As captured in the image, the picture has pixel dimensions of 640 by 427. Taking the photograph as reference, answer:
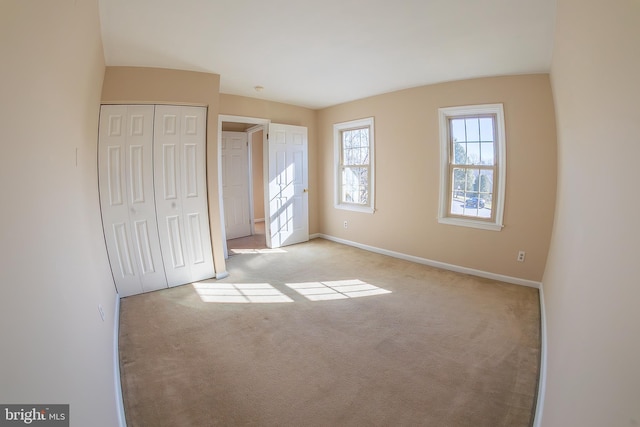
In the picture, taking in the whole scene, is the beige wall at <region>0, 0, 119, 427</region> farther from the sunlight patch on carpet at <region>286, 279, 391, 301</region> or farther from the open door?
the open door

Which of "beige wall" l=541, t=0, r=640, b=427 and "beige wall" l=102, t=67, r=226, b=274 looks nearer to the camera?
"beige wall" l=541, t=0, r=640, b=427

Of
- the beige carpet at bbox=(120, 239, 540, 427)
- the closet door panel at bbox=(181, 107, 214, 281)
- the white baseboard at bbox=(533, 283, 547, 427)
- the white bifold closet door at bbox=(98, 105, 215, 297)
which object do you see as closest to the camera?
the white baseboard at bbox=(533, 283, 547, 427)

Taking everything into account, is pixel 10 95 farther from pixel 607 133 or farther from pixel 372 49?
pixel 372 49

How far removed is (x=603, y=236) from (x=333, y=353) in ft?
5.95

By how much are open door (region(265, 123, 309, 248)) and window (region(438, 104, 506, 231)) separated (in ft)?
8.19

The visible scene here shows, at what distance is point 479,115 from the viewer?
11.7ft

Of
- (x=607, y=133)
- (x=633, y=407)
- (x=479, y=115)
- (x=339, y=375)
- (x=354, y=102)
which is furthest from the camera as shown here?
(x=354, y=102)

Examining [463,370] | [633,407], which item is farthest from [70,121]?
[463,370]

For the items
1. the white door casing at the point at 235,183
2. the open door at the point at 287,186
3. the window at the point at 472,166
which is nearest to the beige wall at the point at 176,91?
the open door at the point at 287,186

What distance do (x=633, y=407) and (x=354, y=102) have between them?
4.81m

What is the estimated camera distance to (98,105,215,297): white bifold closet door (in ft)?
9.71

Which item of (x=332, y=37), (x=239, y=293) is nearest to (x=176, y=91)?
(x=332, y=37)

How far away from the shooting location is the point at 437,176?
3.88m

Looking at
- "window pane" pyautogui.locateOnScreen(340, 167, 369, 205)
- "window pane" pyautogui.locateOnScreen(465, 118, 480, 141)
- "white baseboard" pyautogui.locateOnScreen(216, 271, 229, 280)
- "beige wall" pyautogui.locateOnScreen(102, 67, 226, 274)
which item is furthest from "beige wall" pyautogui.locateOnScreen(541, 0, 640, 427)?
"window pane" pyautogui.locateOnScreen(340, 167, 369, 205)
